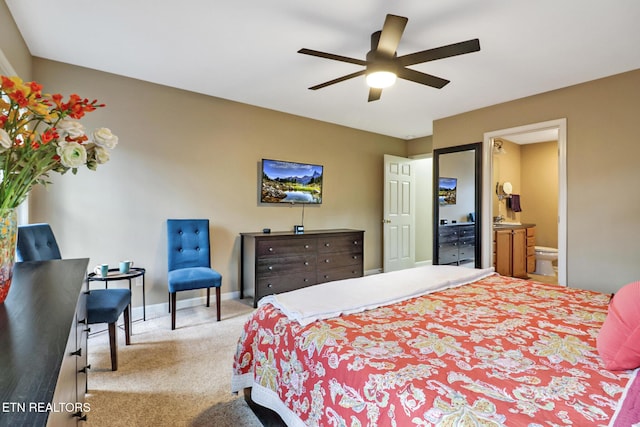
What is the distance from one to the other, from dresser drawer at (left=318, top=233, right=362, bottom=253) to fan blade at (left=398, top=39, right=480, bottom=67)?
261 cm

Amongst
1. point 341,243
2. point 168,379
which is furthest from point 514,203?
point 168,379

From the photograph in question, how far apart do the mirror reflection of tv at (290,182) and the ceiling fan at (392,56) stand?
210cm

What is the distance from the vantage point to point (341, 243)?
4535 mm

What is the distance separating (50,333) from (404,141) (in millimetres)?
6214

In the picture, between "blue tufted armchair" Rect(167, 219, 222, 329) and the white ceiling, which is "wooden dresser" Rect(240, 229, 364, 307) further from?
the white ceiling

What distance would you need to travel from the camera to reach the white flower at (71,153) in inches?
39.6

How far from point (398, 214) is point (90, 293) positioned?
4723 mm

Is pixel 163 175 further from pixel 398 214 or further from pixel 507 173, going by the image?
pixel 507 173

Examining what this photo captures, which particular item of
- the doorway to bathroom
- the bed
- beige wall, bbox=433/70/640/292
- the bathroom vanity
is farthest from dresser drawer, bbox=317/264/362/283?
beige wall, bbox=433/70/640/292

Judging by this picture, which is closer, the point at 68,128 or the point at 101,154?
the point at 68,128

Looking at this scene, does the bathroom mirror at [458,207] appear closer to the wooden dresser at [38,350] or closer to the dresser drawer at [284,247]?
the dresser drawer at [284,247]

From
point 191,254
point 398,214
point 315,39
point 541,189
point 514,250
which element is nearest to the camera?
point 315,39

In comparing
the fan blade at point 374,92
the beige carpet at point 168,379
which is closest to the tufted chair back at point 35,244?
the beige carpet at point 168,379

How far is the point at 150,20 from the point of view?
2.31m
